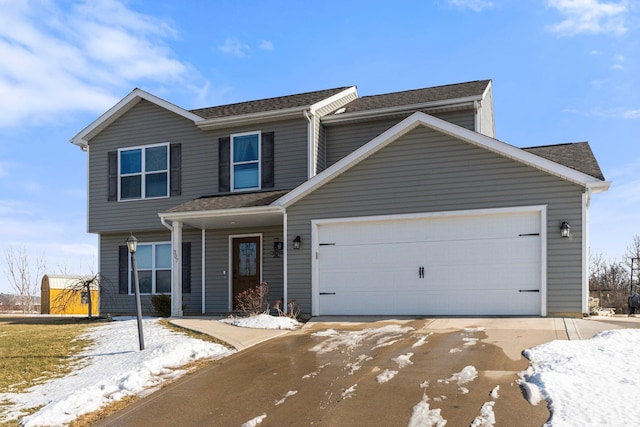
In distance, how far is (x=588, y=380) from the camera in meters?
6.19

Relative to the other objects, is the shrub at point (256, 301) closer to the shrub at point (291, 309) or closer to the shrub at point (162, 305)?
the shrub at point (291, 309)

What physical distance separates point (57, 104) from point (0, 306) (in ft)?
63.4

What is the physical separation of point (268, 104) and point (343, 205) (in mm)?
5130

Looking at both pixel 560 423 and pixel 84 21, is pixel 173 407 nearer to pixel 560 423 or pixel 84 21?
pixel 560 423

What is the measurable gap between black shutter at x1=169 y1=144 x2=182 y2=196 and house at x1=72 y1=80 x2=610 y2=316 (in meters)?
0.04

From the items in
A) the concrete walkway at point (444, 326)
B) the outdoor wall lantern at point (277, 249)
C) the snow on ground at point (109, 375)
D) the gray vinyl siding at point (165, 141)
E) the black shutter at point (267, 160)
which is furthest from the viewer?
the black shutter at point (267, 160)

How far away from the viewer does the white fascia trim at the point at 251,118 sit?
14.6 m

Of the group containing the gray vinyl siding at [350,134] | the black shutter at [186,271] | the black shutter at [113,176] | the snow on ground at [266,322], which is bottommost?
the snow on ground at [266,322]

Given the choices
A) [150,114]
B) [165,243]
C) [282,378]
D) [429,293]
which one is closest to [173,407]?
[282,378]

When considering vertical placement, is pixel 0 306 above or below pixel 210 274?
below

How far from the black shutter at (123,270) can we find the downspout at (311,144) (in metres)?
6.64

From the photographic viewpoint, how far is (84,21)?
1195cm

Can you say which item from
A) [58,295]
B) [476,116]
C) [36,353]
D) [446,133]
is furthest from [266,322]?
[58,295]

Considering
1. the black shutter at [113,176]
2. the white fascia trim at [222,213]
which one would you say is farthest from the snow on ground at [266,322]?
the black shutter at [113,176]
